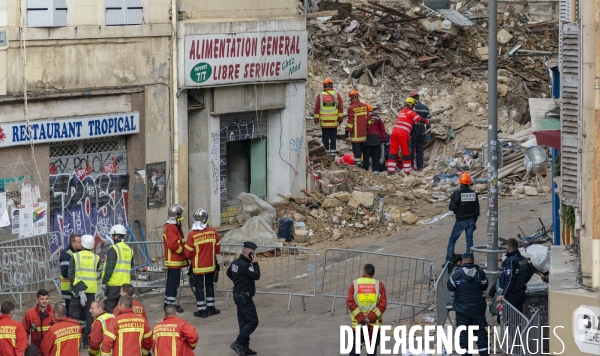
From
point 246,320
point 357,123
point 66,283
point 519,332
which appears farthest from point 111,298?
point 357,123

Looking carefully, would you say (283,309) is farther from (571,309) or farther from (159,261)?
(571,309)

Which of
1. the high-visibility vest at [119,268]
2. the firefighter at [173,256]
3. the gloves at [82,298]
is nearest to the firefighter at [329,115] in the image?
the firefighter at [173,256]

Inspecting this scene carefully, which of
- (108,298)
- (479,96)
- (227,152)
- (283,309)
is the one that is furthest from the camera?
(479,96)

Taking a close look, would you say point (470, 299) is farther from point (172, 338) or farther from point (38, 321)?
point (38, 321)

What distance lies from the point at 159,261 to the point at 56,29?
4.58m

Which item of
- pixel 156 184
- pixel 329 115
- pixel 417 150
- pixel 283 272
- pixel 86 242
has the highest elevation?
pixel 329 115

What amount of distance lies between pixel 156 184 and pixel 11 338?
8.03 metres

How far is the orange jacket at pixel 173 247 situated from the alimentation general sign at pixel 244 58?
15.7 ft

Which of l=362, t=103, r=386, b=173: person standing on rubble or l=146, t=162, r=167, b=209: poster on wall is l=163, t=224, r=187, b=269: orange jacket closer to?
l=146, t=162, r=167, b=209: poster on wall

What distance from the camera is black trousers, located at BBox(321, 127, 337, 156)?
90.5 feet

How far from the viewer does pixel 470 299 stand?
595 inches

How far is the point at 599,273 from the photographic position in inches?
488

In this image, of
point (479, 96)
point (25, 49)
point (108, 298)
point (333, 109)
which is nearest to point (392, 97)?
point (479, 96)

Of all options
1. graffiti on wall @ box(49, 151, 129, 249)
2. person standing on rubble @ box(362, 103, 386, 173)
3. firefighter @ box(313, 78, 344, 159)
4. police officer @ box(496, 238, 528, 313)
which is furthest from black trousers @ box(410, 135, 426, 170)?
police officer @ box(496, 238, 528, 313)
